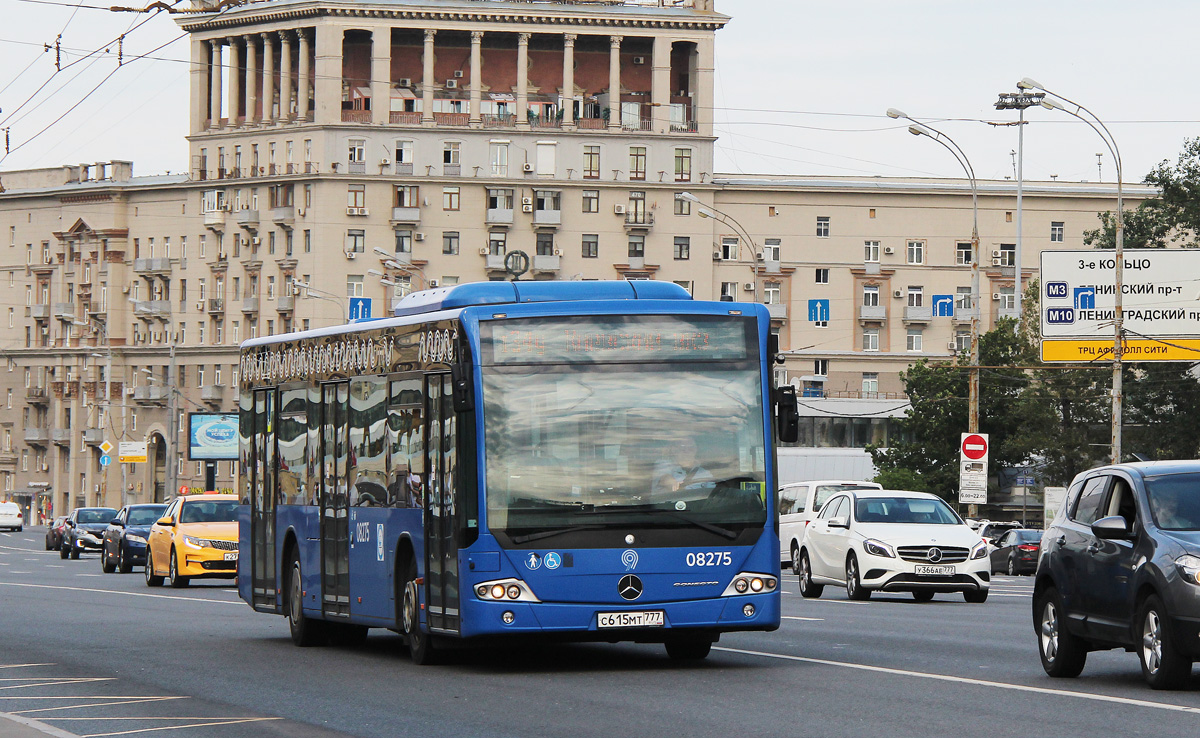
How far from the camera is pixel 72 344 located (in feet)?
436

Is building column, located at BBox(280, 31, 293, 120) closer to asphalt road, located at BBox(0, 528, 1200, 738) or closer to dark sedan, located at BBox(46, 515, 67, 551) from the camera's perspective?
dark sedan, located at BBox(46, 515, 67, 551)

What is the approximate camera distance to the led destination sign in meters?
15.5

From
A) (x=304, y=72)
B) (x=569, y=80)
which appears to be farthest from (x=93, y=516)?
(x=569, y=80)

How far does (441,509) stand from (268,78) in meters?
108

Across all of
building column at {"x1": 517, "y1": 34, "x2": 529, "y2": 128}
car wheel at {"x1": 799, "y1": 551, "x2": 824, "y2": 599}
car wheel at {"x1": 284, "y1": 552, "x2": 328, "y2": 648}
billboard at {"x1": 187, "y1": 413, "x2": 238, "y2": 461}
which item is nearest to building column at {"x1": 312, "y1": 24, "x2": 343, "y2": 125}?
building column at {"x1": 517, "y1": 34, "x2": 529, "y2": 128}

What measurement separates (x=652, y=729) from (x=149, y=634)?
10.8 metres

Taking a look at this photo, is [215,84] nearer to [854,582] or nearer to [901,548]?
[854,582]

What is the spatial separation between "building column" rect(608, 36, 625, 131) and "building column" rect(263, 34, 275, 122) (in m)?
19.7

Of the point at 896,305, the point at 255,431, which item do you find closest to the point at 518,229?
the point at 896,305

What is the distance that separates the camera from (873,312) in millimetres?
118562

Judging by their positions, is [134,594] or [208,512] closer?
[134,594]

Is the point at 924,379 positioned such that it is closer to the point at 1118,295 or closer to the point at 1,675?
the point at 1118,295

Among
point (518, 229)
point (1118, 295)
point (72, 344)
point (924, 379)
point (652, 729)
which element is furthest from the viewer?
point (72, 344)

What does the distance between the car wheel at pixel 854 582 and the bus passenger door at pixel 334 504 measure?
11.7 meters
